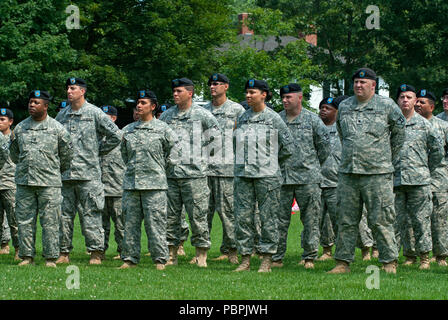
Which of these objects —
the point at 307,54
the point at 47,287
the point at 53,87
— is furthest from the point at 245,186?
the point at 307,54

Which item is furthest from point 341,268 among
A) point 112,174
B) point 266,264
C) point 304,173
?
point 112,174

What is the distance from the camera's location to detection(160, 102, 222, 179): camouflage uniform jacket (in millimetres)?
12047

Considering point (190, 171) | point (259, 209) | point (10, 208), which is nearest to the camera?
point (259, 209)

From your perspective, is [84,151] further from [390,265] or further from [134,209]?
[390,265]

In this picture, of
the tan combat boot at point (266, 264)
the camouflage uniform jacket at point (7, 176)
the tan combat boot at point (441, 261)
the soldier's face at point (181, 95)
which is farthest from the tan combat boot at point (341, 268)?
the camouflage uniform jacket at point (7, 176)

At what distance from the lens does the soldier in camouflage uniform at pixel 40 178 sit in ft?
38.1

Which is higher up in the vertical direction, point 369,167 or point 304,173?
Result: point 369,167

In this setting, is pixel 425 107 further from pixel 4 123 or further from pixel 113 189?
pixel 4 123

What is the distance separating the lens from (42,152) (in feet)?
38.2

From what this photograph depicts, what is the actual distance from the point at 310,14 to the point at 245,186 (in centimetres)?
4597

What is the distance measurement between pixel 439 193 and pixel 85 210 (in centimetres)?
568

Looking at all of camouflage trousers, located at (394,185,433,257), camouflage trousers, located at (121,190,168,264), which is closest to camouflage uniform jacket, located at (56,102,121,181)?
camouflage trousers, located at (121,190,168,264)

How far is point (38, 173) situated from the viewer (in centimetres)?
1157

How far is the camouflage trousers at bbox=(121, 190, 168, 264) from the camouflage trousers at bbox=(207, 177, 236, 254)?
5.19 ft
